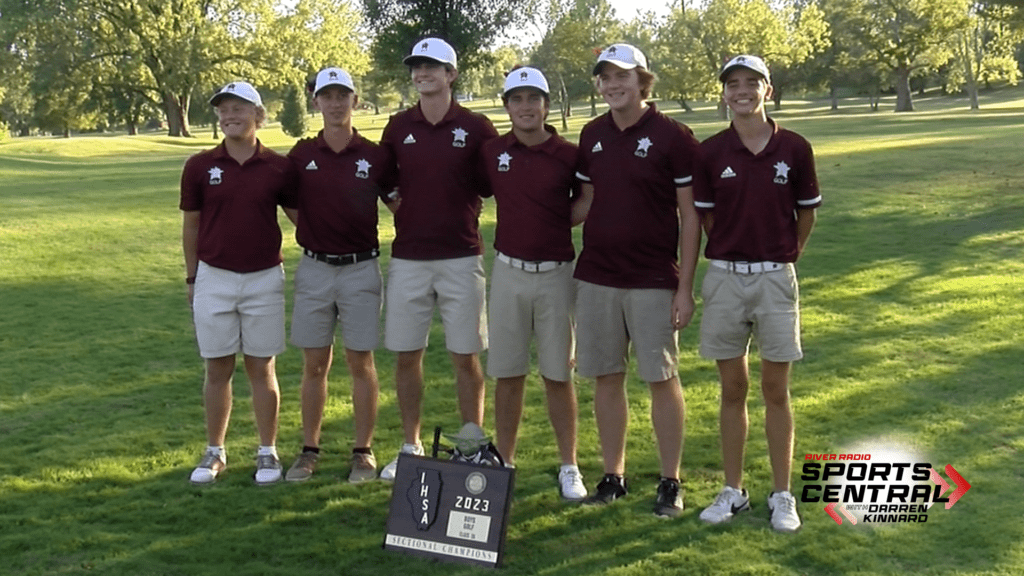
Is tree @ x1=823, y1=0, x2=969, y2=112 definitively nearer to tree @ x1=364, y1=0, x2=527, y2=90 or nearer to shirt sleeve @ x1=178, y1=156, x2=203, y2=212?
tree @ x1=364, y1=0, x2=527, y2=90

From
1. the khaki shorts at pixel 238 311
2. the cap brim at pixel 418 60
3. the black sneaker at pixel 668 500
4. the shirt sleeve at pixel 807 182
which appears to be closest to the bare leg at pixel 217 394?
the khaki shorts at pixel 238 311

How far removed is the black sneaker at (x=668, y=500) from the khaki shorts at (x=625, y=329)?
57 cm

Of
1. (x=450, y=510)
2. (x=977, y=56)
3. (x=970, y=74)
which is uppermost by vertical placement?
(x=977, y=56)

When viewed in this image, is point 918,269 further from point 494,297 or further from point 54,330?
point 54,330

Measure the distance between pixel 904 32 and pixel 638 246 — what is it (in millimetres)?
61946

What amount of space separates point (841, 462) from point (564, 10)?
64.2m

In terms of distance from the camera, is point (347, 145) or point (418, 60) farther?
point (347, 145)

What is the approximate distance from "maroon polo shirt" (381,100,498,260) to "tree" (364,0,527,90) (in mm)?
40445

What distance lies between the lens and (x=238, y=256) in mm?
5641

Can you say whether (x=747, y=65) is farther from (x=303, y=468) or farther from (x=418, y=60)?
(x=303, y=468)

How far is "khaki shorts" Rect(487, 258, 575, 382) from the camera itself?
536 cm

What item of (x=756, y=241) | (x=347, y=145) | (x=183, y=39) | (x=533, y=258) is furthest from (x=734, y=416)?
(x=183, y=39)

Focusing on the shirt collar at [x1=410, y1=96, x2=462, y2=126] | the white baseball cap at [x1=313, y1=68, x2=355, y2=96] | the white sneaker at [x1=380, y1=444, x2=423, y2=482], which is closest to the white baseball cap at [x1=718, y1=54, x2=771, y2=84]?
the shirt collar at [x1=410, y1=96, x2=462, y2=126]

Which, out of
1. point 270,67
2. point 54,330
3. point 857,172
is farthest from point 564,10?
point 54,330
